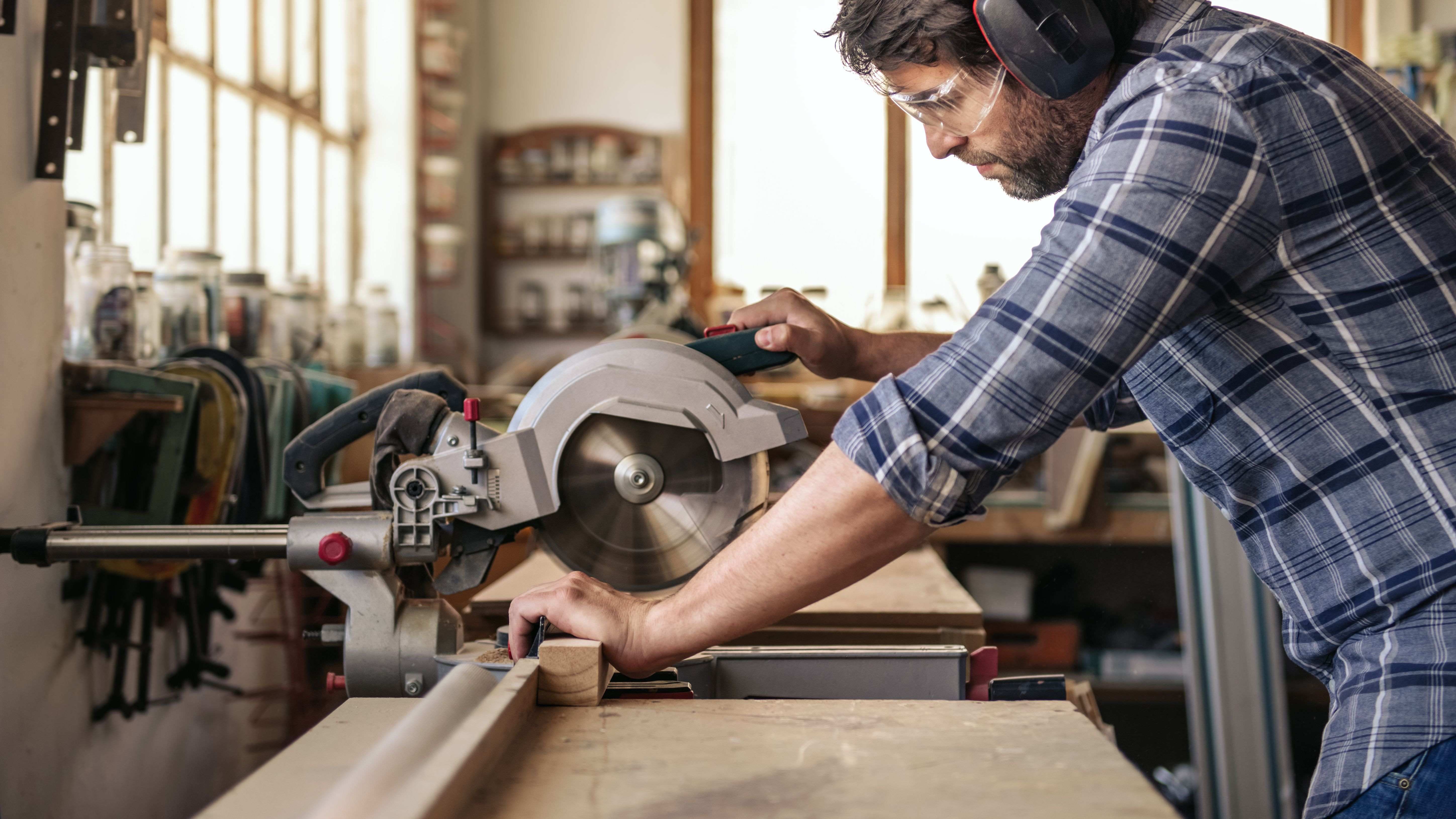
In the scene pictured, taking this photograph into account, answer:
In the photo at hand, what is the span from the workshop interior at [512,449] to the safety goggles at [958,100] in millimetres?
284

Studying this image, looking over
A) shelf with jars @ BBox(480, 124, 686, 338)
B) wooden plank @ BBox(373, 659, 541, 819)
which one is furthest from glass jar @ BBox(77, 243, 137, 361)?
shelf with jars @ BBox(480, 124, 686, 338)

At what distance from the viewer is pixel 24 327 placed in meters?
1.59

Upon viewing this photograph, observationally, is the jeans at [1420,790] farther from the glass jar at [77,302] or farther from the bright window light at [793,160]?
the bright window light at [793,160]

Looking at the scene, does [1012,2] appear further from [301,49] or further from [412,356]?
[412,356]

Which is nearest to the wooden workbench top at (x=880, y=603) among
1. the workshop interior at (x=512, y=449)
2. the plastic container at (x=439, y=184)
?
the workshop interior at (x=512, y=449)

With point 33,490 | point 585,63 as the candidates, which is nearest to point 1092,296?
point 33,490

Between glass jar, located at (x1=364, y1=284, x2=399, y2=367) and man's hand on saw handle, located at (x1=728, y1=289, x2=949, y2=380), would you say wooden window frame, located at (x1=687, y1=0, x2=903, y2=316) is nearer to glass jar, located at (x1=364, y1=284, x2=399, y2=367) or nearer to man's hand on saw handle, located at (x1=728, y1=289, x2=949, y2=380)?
glass jar, located at (x1=364, y1=284, x2=399, y2=367)

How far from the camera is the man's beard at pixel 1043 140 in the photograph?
1007mm

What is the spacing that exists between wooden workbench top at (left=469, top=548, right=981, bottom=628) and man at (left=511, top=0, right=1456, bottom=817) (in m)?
0.48

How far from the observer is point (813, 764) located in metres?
0.78

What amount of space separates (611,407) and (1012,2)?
50 centimetres

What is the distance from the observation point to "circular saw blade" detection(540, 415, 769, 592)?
1100mm

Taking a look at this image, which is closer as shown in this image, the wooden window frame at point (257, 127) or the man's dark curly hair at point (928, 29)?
the man's dark curly hair at point (928, 29)

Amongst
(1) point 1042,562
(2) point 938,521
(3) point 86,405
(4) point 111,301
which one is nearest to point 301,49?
(4) point 111,301
